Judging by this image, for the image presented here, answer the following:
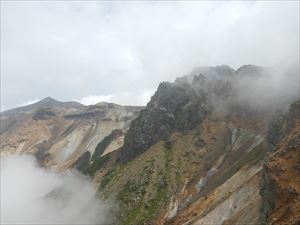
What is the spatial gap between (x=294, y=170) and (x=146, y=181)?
125204 mm

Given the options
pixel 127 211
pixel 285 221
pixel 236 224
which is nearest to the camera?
pixel 285 221

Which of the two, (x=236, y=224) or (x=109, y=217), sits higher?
(x=109, y=217)

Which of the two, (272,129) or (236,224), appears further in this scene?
(272,129)

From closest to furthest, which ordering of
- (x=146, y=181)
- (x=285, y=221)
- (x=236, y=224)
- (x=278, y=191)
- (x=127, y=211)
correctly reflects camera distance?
(x=285, y=221)
(x=278, y=191)
(x=236, y=224)
(x=127, y=211)
(x=146, y=181)

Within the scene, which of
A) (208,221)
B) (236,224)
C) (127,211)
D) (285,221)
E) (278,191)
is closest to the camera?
(285,221)

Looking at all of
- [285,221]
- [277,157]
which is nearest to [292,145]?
[277,157]

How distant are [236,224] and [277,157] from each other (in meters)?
45.7

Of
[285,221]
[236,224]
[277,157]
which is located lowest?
[236,224]

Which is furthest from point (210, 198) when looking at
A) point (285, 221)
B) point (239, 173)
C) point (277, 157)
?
point (285, 221)

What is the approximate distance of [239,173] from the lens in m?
164

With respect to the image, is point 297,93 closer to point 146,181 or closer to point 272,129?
point 272,129

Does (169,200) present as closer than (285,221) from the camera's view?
No

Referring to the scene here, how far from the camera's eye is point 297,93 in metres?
197

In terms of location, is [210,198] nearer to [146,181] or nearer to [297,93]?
[146,181]
